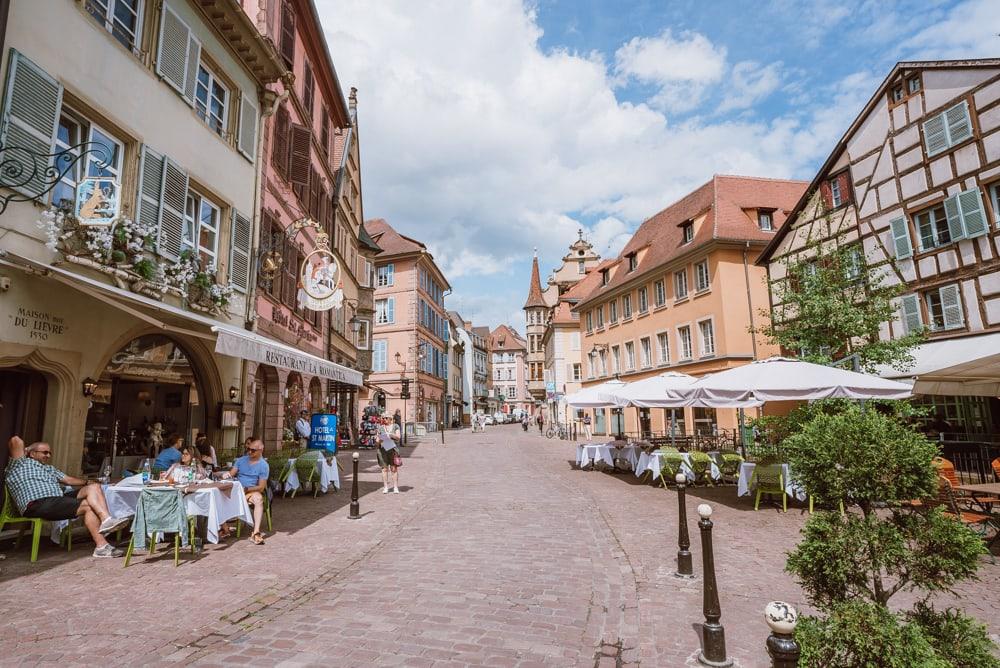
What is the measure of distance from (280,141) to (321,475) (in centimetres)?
890

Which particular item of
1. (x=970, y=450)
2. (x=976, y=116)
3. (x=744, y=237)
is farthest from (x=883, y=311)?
(x=744, y=237)

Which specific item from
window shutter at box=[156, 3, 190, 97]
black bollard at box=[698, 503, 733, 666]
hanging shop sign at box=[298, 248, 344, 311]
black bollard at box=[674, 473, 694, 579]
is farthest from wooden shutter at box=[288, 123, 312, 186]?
black bollard at box=[698, 503, 733, 666]

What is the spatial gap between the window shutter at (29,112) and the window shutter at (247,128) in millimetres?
5224

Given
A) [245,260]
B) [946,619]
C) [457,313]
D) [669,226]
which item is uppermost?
[457,313]

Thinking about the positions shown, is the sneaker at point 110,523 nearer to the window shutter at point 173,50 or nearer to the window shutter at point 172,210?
the window shutter at point 172,210

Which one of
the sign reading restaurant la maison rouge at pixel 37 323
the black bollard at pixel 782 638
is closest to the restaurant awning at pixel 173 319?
the sign reading restaurant la maison rouge at pixel 37 323

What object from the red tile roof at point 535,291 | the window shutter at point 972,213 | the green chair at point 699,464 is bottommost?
the green chair at point 699,464

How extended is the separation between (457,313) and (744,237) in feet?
203

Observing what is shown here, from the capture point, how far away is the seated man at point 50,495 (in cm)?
624

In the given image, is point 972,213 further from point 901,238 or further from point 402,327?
point 402,327

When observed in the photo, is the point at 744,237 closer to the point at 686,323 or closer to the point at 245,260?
the point at 686,323

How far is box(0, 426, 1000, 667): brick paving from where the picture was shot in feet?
12.8

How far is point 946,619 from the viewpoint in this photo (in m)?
2.90

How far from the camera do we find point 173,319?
8.62 metres
